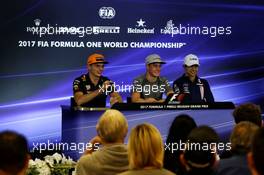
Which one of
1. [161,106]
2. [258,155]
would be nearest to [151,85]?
[161,106]

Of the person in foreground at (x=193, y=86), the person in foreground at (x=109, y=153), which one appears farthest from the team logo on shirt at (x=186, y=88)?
the person in foreground at (x=109, y=153)

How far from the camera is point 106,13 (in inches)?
292

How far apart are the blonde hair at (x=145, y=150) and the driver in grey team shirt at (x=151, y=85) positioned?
356 cm

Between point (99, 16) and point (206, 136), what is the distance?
5041 mm

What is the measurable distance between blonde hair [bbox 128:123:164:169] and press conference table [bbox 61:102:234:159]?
2561 mm

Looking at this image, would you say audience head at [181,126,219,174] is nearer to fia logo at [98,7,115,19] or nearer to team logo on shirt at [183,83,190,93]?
team logo on shirt at [183,83,190,93]

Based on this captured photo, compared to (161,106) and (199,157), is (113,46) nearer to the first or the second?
(161,106)

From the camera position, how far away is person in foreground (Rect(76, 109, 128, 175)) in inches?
117

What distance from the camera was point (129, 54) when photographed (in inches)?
298

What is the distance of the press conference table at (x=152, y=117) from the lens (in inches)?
206

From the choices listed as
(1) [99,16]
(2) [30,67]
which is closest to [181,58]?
(1) [99,16]

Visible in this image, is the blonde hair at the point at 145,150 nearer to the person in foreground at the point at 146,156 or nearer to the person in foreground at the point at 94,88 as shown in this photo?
the person in foreground at the point at 146,156

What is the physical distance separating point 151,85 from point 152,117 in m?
1.24

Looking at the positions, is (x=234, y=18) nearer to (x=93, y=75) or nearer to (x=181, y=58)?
(x=181, y=58)
